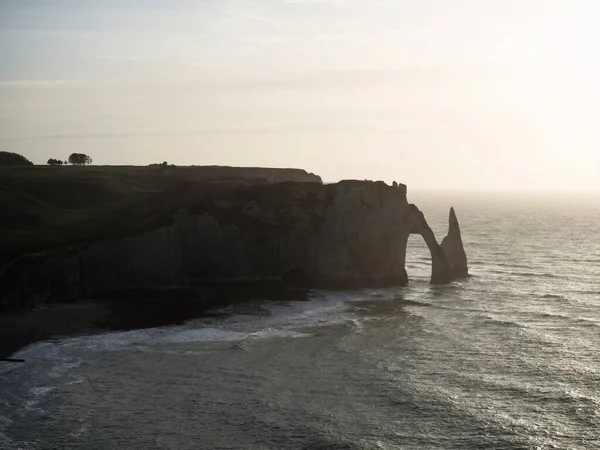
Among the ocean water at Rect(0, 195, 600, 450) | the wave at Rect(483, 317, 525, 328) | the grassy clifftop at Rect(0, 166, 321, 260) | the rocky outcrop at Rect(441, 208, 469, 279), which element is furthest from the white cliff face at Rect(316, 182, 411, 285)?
the wave at Rect(483, 317, 525, 328)

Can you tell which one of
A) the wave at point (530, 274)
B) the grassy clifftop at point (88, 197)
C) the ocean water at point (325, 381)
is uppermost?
the grassy clifftop at point (88, 197)

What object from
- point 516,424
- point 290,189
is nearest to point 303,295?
point 290,189

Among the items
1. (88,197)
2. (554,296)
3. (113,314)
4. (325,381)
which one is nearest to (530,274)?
(554,296)

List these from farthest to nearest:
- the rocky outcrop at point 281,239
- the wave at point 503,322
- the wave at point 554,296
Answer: the wave at point 554,296
the rocky outcrop at point 281,239
the wave at point 503,322

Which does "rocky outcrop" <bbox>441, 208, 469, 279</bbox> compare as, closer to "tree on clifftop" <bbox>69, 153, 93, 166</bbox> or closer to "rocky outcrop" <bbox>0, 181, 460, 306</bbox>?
"rocky outcrop" <bbox>0, 181, 460, 306</bbox>

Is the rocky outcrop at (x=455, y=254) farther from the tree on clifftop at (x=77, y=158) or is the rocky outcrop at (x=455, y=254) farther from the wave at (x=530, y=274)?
the tree on clifftop at (x=77, y=158)

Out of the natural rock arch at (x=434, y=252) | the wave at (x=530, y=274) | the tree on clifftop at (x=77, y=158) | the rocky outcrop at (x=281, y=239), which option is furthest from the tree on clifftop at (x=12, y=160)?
the wave at (x=530, y=274)

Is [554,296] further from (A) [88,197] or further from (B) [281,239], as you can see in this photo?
(A) [88,197]
